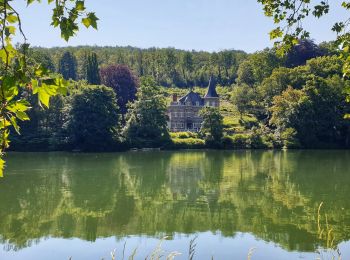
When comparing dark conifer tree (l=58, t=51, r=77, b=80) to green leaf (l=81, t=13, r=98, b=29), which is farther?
dark conifer tree (l=58, t=51, r=77, b=80)

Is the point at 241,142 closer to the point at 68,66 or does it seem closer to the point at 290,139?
the point at 290,139

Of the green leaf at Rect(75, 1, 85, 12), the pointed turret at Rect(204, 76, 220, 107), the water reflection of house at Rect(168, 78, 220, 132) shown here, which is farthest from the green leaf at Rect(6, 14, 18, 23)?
the pointed turret at Rect(204, 76, 220, 107)

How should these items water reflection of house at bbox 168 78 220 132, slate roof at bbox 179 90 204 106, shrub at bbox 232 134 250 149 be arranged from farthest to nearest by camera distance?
slate roof at bbox 179 90 204 106 < water reflection of house at bbox 168 78 220 132 < shrub at bbox 232 134 250 149

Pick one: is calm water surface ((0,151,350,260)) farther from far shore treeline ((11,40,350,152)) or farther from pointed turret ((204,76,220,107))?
pointed turret ((204,76,220,107))

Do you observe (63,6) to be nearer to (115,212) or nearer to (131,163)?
(115,212)

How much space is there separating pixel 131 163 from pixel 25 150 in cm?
1745

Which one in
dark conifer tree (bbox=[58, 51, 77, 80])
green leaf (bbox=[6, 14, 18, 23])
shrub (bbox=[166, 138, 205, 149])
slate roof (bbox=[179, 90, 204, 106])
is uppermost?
dark conifer tree (bbox=[58, 51, 77, 80])

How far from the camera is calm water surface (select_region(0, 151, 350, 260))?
14.4 metres

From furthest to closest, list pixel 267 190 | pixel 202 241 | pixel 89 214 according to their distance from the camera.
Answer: pixel 267 190 → pixel 89 214 → pixel 202 241

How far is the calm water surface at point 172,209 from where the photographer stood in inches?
568

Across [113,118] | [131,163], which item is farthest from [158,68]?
[131,163]

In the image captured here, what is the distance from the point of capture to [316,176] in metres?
29.8

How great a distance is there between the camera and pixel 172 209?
20016 millimetres

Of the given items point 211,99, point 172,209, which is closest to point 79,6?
point 172,209
